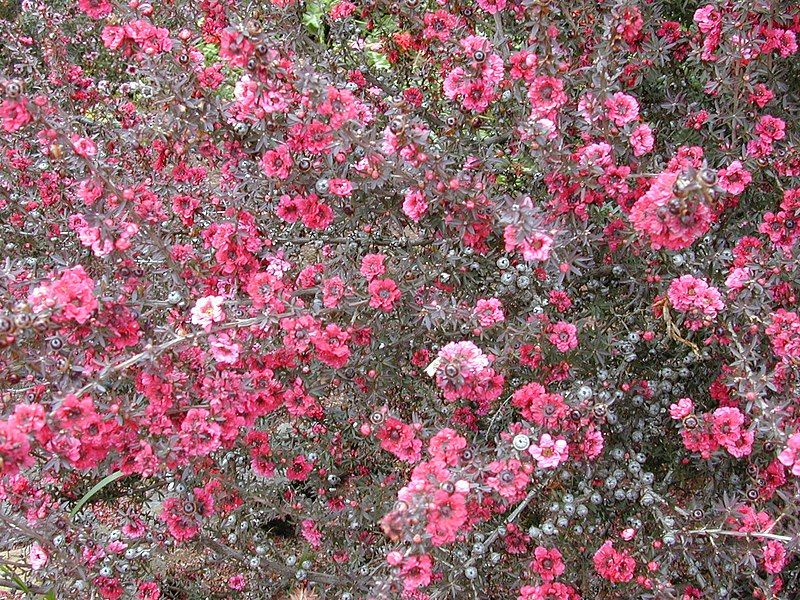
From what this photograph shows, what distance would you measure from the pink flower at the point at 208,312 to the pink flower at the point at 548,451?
0.95 meters

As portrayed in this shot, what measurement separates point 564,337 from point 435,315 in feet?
1.44

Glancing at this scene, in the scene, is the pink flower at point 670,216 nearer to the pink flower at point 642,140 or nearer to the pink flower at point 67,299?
the pink flower at point 642,140

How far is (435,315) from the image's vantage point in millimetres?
2371

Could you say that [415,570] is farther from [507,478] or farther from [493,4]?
[493,4]

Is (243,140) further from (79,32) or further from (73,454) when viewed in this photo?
(79,32)

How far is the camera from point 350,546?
2.98 m

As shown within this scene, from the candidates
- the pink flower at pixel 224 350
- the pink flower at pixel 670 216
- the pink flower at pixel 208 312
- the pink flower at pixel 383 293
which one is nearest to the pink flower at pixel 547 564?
the pink flower at pixel 383 293

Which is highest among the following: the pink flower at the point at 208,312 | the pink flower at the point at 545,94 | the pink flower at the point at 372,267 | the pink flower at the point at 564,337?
the pink flower at the point at 545,94

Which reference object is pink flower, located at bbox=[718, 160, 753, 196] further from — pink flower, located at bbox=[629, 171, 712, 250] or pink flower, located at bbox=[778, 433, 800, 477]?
pink flower, located at bbox=[778, 433, 800, 477]

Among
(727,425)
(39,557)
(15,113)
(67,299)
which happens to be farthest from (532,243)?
(39,557)

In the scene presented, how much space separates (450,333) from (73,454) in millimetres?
1146

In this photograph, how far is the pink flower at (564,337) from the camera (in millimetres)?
2473

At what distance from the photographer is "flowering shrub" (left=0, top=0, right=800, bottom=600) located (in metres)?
2.17

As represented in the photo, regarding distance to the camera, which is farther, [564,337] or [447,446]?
[564,337]
